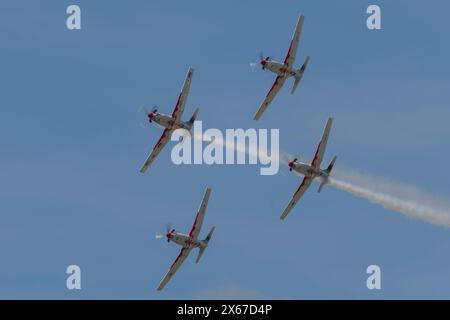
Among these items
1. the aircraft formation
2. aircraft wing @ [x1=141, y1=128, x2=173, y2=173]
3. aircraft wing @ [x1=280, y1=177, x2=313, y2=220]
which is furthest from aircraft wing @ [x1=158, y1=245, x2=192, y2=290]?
aircraft wing @ [x1=280, y1=177, x2=313, y2=220]

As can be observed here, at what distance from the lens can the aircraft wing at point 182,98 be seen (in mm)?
123312

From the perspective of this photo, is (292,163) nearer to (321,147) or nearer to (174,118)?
(321,147)

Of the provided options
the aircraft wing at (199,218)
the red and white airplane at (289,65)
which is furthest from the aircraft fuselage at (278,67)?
the aircraft wing at (199,218)

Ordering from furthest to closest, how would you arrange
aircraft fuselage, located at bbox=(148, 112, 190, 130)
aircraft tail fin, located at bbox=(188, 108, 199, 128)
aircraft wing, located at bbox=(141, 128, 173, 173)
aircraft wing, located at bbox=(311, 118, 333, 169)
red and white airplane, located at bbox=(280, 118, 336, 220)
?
aircraft wing, located at bbox=(141, 128, 173, 173) → aircraft fuselage, located at bbox=(148, 112, 190, 130) → aircraft tail fin, located at bbox=(188, 108, 199, 128) → aircraft wing, located at bbox=(311, 118, 333, 169) → red and white airplane, located at bbox=(280, 118, 336, 220)

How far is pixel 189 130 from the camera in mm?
122125

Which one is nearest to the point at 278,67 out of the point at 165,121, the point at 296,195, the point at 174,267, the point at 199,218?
the point at 296,195

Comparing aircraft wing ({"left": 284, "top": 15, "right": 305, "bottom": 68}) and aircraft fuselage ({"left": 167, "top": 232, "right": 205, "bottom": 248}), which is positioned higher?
aircraft wing ({"left": 284, "top": 15, "right": 305, "bottom": 68})

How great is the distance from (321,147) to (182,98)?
14.5 metres

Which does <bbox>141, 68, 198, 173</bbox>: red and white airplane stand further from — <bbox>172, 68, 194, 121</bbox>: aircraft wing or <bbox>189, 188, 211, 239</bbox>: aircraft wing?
<bbox>189, 188, 211, 239</bbox>: aircraft wing

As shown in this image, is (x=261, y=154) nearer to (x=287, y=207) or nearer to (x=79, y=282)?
(x=287, y=207)

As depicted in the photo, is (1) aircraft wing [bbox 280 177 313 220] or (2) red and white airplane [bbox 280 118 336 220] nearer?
(2) red and white airplane [bbox 280 118 336 220]

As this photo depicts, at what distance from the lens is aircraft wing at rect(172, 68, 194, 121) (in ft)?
405
